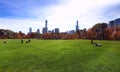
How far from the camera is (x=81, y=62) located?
3375 cm

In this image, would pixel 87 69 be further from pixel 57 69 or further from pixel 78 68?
pixel 57 69

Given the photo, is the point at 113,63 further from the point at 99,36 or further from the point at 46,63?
the point at 99,36

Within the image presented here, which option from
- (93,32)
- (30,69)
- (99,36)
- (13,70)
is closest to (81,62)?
(30,69)

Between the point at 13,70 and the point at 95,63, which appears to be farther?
the point at 95,63

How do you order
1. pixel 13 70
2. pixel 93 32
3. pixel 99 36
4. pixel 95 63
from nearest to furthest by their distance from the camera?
pixel 13 70 < pixel 95 63 < pixel 99 36 < pixel 93 32

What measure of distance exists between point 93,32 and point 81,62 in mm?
132788

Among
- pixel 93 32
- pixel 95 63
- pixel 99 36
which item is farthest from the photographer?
pixel 93 32

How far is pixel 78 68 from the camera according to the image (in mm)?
29781

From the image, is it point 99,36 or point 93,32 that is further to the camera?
point 93,32

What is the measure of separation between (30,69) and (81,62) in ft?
29.4

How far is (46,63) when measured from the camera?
32812 millimetres

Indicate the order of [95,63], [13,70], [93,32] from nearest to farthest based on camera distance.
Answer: [13,70] < [95,63] < [93,32]

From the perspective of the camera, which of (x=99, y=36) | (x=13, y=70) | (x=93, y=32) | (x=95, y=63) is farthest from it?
(x=93, y=32)

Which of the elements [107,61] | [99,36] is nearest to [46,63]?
[107,61]
